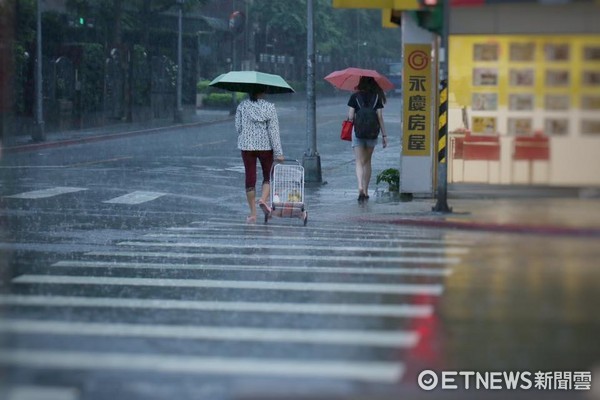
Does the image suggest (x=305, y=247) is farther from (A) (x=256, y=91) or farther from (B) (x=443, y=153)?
(B) (x=443, y=153)

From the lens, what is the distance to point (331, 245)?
49.1ft

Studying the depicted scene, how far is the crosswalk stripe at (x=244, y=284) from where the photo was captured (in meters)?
11.3

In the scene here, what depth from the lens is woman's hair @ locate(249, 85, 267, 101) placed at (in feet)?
58.6

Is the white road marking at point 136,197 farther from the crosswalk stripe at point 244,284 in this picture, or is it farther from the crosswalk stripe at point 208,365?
the crosswalk stripe at point 208,365

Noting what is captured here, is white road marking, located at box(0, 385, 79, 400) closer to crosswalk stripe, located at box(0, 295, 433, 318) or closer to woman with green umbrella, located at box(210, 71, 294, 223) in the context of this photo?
crosswalk stripe, located at box(0, 295, 433, 318)

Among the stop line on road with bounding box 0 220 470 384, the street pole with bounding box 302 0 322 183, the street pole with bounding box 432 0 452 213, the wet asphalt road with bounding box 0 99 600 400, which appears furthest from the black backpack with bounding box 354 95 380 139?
the stop line on road with bounding box 0 220 470 384

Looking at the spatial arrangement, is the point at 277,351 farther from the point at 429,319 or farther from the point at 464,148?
the point at 464,148

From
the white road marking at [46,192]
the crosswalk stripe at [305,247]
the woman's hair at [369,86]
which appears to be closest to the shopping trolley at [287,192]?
the crosswalk stripe at [305,247]

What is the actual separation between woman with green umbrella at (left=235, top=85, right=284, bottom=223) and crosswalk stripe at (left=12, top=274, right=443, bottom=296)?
19.1ft

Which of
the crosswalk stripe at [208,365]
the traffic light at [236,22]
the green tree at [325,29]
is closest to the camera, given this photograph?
the crosswalk stripe at [208,365]

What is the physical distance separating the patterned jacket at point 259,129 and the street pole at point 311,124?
710cm

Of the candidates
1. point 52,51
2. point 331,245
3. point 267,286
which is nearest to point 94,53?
point 52,51

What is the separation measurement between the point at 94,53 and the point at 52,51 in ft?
6.26
